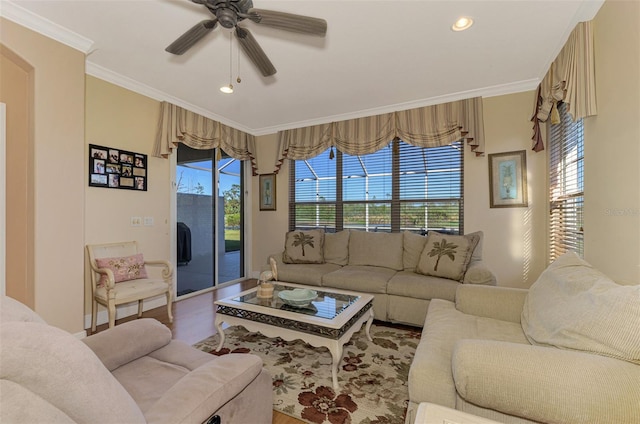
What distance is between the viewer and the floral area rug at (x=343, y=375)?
1.67 m

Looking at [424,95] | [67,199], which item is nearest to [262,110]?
[424,95]

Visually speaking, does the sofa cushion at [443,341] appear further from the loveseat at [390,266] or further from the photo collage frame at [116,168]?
the photo collage frame at [116,168]

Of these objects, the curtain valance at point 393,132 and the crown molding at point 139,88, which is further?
the curtain valance at point 393,132

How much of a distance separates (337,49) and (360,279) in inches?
90.6

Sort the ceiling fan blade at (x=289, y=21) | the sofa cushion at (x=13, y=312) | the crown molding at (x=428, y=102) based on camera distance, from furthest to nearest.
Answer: the crown molding at (x=428, y=102) → the ceiling fan blade at (x=289, y=21) → the sofa cushion at (x=13, y=312)

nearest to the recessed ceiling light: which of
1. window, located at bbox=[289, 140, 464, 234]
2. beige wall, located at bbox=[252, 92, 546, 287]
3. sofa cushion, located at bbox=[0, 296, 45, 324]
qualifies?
beige wall, located at bbox=[252, 92, 546, 287]

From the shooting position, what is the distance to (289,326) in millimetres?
2023

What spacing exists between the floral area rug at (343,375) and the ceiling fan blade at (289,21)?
232 centimetres

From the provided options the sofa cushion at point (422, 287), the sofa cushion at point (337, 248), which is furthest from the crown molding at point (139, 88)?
the sofa cushion at point (422, 287)

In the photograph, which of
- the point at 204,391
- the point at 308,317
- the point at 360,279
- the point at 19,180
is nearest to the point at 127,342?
the point at 204,391

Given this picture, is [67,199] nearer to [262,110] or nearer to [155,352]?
[155,352]

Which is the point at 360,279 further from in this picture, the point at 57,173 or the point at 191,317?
the point at 57,173

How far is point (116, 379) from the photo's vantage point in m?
0.97

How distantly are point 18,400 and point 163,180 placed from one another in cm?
350
